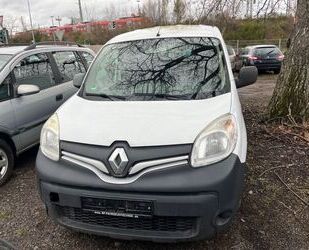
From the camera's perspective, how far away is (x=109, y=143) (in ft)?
8.91

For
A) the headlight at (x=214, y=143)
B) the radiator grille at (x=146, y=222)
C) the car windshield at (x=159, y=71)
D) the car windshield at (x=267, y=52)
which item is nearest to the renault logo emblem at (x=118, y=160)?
the radiator grille at (x=146, y=222)

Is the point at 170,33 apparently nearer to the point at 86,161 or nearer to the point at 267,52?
the point at 86,161

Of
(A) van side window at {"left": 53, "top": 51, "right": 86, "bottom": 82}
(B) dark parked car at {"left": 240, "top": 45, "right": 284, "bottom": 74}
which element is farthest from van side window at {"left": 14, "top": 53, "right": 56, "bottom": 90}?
(B) dark parked car at {"left": 240, "top": 45, "right": 284, "bottom": 74}

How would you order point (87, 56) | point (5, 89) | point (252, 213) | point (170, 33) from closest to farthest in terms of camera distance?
point (252, 213)
point (170, 33)
point (5, 89)
point (87, 56)

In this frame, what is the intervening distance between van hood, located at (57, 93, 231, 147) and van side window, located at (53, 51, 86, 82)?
2.53 m

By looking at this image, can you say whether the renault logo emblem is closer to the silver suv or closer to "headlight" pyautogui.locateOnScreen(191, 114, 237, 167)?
"headlight" pyautogui.locateOnScreen(191, 114, 237, 167)

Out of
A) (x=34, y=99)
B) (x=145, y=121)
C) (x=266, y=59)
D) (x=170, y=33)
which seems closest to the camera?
(x=145, y=121)

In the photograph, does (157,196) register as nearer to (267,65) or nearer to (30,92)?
(30,92)

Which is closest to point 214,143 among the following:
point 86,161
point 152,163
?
point 152,163

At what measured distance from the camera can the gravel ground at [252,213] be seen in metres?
3.11

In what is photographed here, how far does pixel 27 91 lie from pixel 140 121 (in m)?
2.29

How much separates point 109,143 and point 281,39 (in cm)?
2958

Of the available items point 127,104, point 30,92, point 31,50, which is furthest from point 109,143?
point 31,50

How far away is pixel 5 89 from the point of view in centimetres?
446
